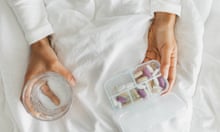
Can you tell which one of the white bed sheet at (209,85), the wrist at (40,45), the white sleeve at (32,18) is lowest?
the white bed sheet at (209,85)

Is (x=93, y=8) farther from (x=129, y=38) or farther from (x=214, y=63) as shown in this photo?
(x=214, y=63)

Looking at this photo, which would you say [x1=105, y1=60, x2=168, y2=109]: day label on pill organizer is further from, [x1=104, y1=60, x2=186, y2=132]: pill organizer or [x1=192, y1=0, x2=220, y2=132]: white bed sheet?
[x1=192, y1=0, x2=220, y2=132]: white bed sheet

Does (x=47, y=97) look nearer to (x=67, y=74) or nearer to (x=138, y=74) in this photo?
(x=67, y=74)

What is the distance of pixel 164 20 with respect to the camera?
0.94 meters

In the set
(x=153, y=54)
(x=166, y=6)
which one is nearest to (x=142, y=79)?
(x=153, y=54)

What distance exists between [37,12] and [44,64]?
0.13 metres

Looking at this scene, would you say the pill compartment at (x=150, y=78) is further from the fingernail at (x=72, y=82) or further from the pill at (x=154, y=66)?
the fingernail at (x=72, y=82)

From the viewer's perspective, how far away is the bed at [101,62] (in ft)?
2.72

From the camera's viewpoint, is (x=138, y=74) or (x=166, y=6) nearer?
(x=138, y=74)

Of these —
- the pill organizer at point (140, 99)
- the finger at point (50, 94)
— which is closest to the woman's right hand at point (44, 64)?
the finger at point (50, 94)

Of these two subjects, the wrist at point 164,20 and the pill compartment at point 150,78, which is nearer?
the pill compartment at point 150,78

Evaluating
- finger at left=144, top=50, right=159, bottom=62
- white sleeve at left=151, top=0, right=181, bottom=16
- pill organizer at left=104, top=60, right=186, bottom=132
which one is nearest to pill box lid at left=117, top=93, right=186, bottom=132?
pill organizer at left=104, top=60, right=186, bottom=132

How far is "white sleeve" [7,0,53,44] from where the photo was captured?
90 cm

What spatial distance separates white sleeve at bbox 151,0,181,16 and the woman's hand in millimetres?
13
